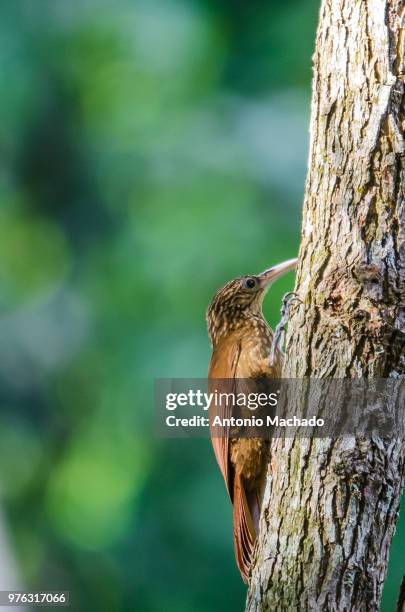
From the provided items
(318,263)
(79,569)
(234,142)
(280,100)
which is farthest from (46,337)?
(318,263)

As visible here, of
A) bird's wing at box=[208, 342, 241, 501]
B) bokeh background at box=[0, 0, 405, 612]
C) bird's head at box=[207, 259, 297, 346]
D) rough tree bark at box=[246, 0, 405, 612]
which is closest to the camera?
rough tree bark at box=[246, 0, 405, 612]

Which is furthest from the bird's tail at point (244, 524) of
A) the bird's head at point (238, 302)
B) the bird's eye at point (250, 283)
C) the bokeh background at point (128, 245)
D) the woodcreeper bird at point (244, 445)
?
the bokeh background at point (128, 245)

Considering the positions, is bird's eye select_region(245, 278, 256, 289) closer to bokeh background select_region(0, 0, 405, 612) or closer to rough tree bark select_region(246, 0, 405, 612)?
rough tree bark select_region(246, 0, 405, 612)

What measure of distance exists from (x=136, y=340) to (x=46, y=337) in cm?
53

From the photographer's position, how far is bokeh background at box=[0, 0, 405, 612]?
4.44m

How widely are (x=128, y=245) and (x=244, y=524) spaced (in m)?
2.72

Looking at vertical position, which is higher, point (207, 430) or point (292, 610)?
point (207, 430)

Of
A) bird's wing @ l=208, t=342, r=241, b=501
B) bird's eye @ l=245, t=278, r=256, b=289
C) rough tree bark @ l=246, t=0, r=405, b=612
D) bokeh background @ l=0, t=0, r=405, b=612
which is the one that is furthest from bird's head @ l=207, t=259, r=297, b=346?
bokeh background @ l=0, t=0, r=405, b=612

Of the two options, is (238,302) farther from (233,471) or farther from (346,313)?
(346,313)

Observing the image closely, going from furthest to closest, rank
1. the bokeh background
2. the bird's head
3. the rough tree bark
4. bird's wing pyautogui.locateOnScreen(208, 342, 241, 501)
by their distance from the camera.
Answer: the bokeh background → the bird's head → bird's wing pyautogui.locateOnScreen(208, 342, 241, 501) → the rough tree bark

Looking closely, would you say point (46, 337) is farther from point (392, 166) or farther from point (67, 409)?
point (392, 166)

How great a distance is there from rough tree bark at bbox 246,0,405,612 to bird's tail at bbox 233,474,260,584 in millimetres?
703

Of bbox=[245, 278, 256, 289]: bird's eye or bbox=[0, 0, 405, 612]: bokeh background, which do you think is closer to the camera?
bbox=[245, 278, 256, 289]: bird's eye

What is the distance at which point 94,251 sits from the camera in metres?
5.03
